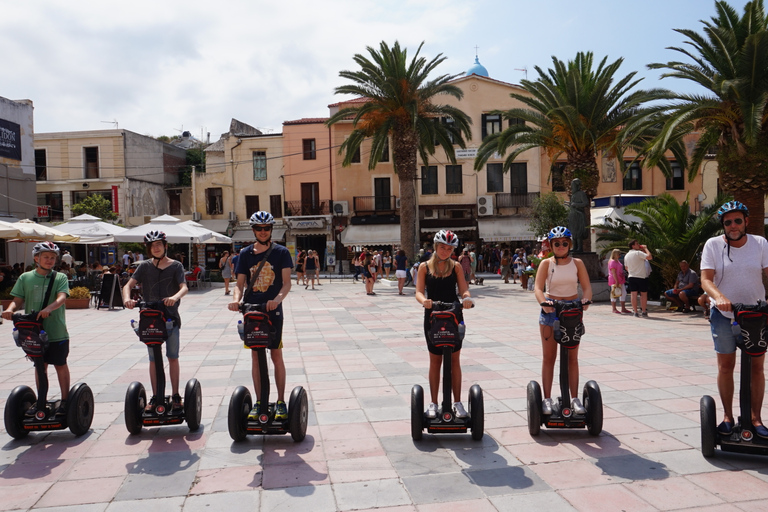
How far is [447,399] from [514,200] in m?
32.7

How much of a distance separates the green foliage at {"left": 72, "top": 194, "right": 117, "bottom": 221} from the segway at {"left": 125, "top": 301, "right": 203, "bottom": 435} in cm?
3248

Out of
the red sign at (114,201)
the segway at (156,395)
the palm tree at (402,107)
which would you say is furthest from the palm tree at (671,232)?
the red sign at (114,201)

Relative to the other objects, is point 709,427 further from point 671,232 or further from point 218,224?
point 218,224

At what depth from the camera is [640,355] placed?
28.6 ft

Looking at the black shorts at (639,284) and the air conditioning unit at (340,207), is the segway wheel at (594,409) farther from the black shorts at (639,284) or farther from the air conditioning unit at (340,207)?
the air conditioning unit at (340,207)

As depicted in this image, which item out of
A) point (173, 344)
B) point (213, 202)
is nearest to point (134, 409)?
point (173, 344)

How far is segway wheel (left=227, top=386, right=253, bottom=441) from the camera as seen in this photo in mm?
4910

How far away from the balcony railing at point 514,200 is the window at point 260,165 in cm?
1486

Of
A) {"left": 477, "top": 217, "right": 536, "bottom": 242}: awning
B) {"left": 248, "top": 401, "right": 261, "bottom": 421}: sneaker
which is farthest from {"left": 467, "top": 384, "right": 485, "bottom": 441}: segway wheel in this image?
{"left": 477, "top": 217, "right": 536, "bottom": 242}: awning

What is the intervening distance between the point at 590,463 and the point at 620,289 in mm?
10110

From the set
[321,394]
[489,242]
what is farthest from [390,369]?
[489,242]

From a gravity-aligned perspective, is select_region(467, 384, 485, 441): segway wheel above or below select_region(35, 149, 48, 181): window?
below

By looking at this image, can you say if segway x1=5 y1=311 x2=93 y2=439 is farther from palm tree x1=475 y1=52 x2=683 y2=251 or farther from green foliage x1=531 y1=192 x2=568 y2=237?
green foliage x1=531 y1=192 x2=568 y2=237

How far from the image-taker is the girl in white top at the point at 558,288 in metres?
5.13
